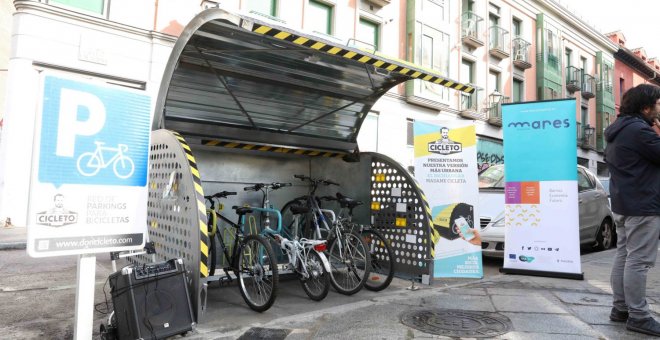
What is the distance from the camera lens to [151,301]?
3254 millimetres

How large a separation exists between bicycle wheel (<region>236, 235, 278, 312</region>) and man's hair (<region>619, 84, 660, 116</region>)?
137 inches

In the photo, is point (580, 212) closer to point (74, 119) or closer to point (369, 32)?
point (74, 119)

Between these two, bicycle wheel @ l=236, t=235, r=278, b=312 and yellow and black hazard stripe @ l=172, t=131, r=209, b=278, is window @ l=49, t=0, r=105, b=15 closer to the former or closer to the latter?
bicycle wheel @ l=236, t=235, r=278, b=312

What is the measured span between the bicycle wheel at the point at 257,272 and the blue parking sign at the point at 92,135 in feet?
4.97

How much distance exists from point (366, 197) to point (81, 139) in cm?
394

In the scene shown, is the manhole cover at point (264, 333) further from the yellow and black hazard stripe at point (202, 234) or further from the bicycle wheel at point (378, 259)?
the bicycle wheel at point (378, 259)

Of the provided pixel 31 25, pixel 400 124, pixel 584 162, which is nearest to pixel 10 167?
pixel 31 25

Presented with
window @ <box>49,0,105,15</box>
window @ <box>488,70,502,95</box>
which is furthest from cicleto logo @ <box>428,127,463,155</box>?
window @ <box>488,70,502,95</box>

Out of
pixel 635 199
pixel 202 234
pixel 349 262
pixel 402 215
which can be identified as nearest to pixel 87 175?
pixel 202 234

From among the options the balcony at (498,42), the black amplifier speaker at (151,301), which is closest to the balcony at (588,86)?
the balcony at (498,42)

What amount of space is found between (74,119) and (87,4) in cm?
1043

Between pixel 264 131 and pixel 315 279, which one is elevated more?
pixel 264 131

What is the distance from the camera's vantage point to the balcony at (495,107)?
21859 mm

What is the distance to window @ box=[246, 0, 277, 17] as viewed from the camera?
13.9m
